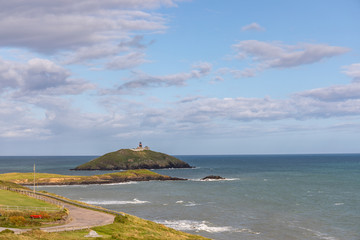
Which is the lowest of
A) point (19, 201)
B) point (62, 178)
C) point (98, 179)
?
point (98, 179)

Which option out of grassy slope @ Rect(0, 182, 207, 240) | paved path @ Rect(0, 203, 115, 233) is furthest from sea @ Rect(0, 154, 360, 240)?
paved path @ Rect(0, 203, 115, 233)

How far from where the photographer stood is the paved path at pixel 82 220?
42838 millimetres

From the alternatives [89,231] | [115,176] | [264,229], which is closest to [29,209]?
[89,231]

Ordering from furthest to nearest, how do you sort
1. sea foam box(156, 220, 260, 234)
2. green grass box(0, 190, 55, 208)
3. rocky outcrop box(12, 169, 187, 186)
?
rocky outcrop box(12, 169, 187, 186), green grass box(0, 190, 55, 208), sea foam box(156, 220, 260, 234)

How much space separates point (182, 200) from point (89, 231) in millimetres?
49985

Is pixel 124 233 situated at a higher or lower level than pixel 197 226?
higher

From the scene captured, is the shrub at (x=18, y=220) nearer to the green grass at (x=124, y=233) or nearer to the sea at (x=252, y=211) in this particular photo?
the green grass at (x=124, y=233)

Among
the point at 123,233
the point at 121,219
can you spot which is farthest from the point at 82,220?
the point at 123,233

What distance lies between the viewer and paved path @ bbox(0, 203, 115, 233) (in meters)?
42.8

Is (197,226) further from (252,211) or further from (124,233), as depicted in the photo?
(124,233)

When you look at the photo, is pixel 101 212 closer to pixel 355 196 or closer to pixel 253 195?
pixel 253 195

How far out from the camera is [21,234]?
37281 mm

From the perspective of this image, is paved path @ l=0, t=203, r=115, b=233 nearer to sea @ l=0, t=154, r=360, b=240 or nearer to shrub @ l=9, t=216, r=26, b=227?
shrub @ l=9, t=216, r=26, b=227

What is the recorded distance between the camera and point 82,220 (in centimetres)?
4962
